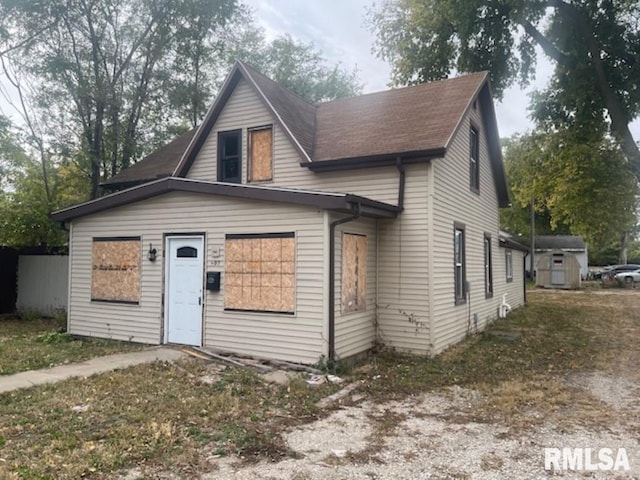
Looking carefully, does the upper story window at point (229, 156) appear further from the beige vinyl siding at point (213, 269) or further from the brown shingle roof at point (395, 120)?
the beige vinyl siding at point (213, 269)

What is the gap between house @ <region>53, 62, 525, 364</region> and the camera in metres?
8.11

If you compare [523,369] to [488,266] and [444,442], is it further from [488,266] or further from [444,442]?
[488,266]

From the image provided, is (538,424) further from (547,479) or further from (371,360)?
(371,360)

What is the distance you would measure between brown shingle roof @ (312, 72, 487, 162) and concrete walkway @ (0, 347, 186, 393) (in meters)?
5.06

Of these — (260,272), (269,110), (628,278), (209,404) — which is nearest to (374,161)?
(269,110)

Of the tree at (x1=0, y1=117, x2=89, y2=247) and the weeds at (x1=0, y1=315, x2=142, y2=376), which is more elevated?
the tree at (x1=0, y1=117, x2=89, y2=247)

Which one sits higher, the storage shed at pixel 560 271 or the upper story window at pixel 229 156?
the upper story window at pixel 229 156

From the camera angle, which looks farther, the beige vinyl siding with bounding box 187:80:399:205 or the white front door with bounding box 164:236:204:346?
the beige vinyl siding with bounding box 187:80:399:205

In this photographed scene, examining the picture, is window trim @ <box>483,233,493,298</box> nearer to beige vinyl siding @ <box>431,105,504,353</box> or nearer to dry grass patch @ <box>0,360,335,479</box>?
beige vinyl siding @ <box>431,105,504,353</box>

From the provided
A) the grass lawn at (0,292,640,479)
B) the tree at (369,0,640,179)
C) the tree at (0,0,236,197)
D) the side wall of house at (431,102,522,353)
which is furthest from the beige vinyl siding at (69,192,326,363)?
the tree at (369,0,640,179)

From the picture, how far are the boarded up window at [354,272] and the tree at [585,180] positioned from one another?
1383 centimetres

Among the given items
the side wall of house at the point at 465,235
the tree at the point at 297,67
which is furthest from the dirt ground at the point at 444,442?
the tree at the point at 297,67

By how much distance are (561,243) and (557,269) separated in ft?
40.0

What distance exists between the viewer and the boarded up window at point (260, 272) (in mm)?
8172
